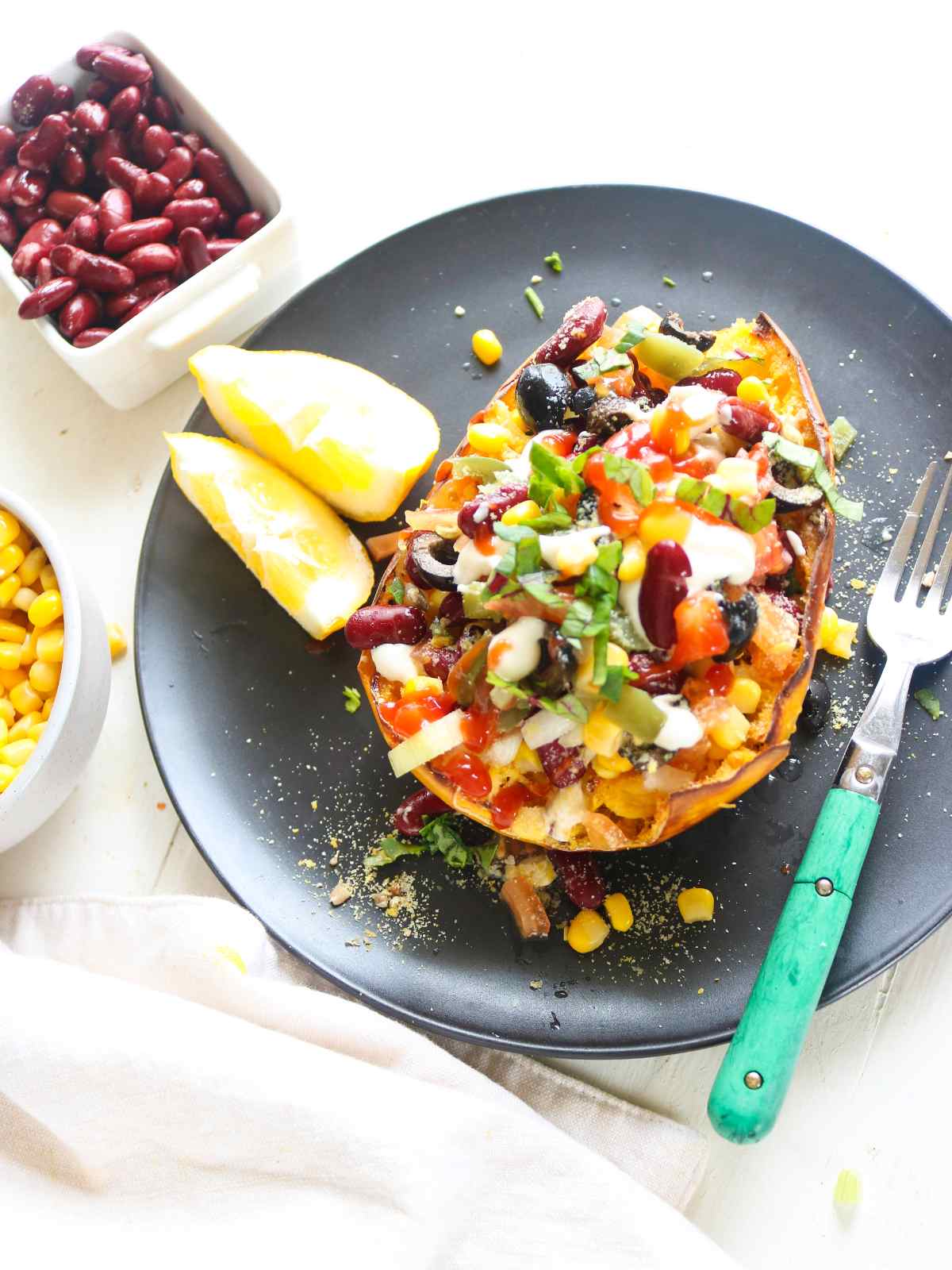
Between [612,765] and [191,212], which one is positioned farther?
[191,212]

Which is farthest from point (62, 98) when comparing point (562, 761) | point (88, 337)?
point (562, 761)

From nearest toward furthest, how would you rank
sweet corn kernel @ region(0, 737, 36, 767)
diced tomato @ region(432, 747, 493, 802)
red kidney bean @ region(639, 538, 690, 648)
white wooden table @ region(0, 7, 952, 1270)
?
red kidney bean @ region(639, 538, 690, 648), diced tomato @ region(432, 747, 493, 802), sweet corn kernel @ region(0, 737, 36, 767), white wooden table @ region(0, 7, 952, 1270)

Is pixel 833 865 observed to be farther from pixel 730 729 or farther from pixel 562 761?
pixel 562 761

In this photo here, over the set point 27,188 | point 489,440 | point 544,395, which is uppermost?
point 27,188

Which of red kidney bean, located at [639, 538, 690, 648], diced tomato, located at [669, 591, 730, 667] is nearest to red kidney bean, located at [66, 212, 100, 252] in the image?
red kidney bean, located at [639, 538, 690, 648]

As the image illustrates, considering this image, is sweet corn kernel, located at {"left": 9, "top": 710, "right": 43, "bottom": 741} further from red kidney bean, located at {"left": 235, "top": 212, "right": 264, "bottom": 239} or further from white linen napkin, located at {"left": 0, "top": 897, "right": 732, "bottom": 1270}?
red kidney bean, located at {"left": 235, "top": 212, "right": 264, "bottom": 239}

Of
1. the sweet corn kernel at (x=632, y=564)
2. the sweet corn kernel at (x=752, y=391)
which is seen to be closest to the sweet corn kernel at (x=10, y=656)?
the sweet corn kernel at (x=632, y=564)
